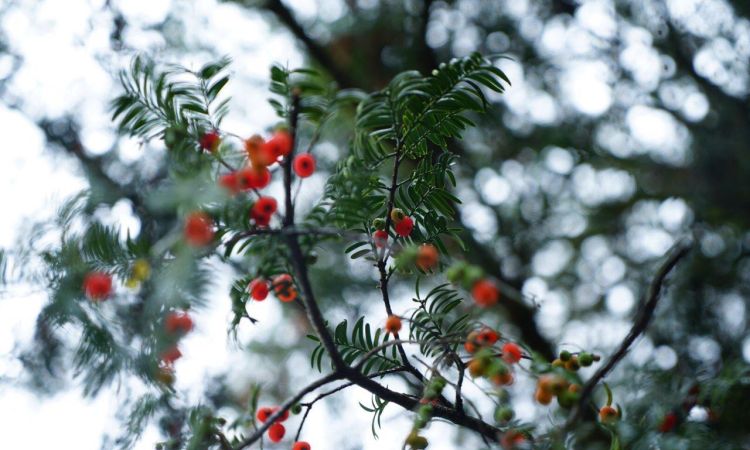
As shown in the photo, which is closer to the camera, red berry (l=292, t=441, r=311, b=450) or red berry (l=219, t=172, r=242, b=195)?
red berry (l=219, t=172, r=242, b=195)

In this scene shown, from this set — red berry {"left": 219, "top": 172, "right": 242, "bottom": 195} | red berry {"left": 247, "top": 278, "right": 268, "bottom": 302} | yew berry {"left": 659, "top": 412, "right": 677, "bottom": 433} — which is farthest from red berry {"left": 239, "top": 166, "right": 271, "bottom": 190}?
yew berry {"left": 659, "top": 412, "right": 677, "bottom": 433}

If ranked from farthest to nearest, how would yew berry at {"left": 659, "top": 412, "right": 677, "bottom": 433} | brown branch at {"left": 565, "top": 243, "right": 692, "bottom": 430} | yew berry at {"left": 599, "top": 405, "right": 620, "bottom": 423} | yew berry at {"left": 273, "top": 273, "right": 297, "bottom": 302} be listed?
yew berry at {"left": 659, "top": 412, "right": 677, "bottom": 433}, yew berry at {"left": 599, "top": 405, "right": 620, "bottom": 423}, yew berry at {"left": 273, "top": 273, "right": 297, "bottom": 302}, brown branch at {"left": 565, "top": 243, "right": 692, "bottom": 430}

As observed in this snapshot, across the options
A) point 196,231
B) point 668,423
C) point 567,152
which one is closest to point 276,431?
point 196,231

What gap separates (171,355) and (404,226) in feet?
1.25

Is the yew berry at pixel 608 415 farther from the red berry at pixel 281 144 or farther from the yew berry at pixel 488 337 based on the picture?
the red berry at pixel 281 144

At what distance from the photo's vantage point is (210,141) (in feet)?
2.74

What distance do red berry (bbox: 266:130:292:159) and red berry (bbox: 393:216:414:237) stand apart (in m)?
0.23

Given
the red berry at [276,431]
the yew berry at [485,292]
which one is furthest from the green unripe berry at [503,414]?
the red berry at [276,431]

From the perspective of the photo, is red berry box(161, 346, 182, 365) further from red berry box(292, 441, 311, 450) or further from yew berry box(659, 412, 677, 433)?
yew berry box(659, 412, 677, 433)

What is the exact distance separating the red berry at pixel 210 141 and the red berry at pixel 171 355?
0.93 ft

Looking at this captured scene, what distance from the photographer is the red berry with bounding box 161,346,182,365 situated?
0.91 metres

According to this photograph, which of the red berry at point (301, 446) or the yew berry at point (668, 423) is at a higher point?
the yew berry at point (668, 423)

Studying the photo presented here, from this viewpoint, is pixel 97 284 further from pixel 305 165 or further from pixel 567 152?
pixel 567 152

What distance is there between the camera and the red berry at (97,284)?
2.83ft
